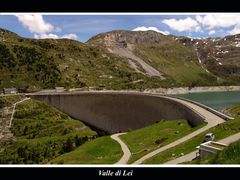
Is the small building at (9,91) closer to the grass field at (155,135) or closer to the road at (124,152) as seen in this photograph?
the road at (124,152)

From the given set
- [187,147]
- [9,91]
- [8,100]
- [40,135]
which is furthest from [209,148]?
[9,91]

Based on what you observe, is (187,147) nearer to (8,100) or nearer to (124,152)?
(124,152)

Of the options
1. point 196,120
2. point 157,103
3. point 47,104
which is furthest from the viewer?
point 47,104

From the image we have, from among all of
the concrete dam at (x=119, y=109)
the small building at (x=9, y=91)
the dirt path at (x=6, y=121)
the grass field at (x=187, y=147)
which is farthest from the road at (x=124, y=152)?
the small building at (x=9, y=91)

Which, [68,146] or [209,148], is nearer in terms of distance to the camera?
[209,148]
